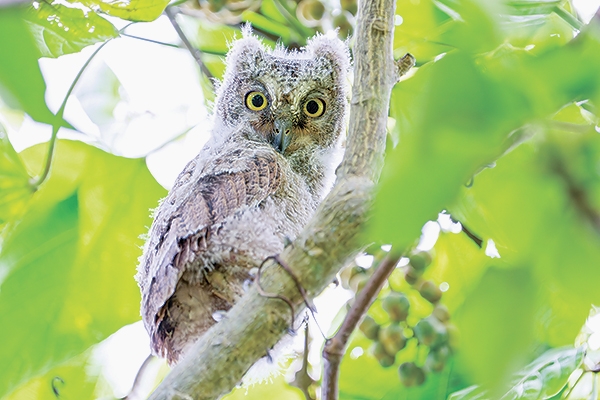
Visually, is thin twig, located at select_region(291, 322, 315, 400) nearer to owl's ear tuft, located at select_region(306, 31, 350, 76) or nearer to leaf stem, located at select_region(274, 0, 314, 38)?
owl's ear tuft, located at select_region(306, 31, 350, 76)

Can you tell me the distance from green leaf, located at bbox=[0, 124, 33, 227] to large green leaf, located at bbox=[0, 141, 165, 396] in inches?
2.4

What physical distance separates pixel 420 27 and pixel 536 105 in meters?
1.67

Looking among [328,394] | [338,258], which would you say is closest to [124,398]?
[328,394]

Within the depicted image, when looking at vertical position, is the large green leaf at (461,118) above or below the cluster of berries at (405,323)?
above

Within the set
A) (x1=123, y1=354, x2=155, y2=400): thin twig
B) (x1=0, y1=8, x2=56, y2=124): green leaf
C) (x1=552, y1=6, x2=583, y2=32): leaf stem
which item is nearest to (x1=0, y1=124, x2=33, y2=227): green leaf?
(x1=123, y1=354, x2=155, y2=400): thin twig

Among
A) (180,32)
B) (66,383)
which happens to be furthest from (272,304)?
(180,32)

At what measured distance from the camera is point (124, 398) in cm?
192

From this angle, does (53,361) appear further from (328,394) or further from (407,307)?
(407,307)

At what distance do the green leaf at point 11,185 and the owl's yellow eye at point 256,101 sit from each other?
87 cm

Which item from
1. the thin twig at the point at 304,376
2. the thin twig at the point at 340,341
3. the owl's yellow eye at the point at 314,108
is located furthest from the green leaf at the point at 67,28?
the thin twig at the point at 304,376

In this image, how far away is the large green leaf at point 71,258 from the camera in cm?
166

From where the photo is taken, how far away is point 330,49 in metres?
2.37

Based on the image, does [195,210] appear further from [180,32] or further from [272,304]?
[180,32]

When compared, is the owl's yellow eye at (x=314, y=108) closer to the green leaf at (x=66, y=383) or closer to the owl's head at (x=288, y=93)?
the owl's head at (x=288, y=93)
